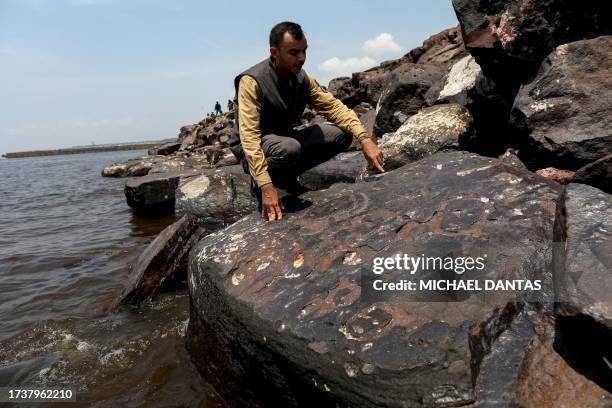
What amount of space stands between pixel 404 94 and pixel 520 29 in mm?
2572

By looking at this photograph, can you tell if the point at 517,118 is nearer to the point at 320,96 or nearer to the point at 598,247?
the point at 320,96

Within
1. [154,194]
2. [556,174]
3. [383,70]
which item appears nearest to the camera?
[556,174]

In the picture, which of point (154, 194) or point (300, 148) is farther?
point (154, 194)

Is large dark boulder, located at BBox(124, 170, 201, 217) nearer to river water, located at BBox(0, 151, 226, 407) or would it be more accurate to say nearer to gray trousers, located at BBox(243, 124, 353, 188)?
river water, located at BBox(0, 151, 226, 407)

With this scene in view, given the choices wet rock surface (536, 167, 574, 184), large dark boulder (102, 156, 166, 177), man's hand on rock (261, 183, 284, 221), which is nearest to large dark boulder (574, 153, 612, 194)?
wet rock surface (536, 167, 574, 184)

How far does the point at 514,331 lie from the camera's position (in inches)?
79.3

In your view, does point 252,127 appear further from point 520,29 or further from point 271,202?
point 520,29

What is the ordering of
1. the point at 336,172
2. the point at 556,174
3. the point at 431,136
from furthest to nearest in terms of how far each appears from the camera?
the point at 336,172
the point at 431,136
the point at 556,174

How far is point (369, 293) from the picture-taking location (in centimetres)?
226

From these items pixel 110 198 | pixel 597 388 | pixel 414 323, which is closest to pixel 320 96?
pixel 414 323

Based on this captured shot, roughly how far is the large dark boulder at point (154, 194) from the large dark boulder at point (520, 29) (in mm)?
5914

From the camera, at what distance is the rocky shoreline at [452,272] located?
5.91ft

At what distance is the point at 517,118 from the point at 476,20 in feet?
4.73

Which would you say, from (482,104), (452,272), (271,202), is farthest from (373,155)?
(482,104)
